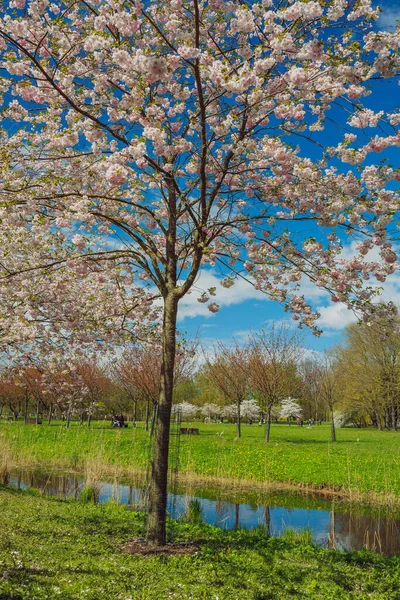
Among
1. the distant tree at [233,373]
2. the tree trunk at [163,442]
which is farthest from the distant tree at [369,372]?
the tree trunk at [163,442]

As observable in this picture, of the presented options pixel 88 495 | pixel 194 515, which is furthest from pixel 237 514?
pixel 88 495

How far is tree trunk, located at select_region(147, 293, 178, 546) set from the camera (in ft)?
20.3

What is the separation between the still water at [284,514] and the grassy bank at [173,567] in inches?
46.7

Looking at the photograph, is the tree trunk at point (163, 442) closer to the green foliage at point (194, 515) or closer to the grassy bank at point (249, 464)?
the green foliage at point (194, 515)

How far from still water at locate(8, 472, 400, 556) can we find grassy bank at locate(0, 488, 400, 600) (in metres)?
1.19

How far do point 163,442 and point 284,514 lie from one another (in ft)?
16.6

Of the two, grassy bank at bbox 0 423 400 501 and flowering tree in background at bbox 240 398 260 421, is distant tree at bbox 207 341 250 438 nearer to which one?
grassy bank at bbox 0 423 400 501

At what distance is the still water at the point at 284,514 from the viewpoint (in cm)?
829

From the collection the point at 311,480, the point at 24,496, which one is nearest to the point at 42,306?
the point at 24,496

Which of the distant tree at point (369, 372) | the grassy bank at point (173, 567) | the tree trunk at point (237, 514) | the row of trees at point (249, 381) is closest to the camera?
the grassy bank at point (173, 567)

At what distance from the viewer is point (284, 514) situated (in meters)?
10.0

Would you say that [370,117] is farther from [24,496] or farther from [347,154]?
[24,496]

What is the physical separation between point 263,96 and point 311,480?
36.7ft

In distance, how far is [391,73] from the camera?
470 cm
